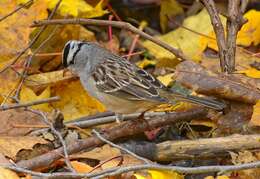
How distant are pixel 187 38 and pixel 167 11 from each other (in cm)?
45

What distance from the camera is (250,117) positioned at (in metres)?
3.21

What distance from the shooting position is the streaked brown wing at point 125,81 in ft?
11.2

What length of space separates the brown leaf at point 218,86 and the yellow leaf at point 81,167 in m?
0.57

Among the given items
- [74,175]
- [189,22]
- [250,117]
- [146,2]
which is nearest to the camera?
[74,175]

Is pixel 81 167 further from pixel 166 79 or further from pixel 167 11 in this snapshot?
pixel 167 11

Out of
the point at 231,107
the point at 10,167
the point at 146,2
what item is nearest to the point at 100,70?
the point at 231,107

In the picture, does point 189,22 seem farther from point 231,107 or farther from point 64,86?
point 231,107

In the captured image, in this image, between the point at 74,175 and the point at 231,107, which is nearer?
the point at 74,175

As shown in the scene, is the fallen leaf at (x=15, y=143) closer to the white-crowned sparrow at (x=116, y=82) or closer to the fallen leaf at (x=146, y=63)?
the white-crowned sparrow at (x=116, y=82)

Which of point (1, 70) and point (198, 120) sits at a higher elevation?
point (1, 70)

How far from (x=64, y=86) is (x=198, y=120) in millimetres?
815

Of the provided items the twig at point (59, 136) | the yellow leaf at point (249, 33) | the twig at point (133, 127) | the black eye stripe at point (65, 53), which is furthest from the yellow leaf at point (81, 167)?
the yellow leaf at point (249, 33)

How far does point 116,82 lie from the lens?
3.55 metres

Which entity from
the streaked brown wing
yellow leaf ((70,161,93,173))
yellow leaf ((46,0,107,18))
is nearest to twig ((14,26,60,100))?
yellow leaf ((46,0,107,18))
